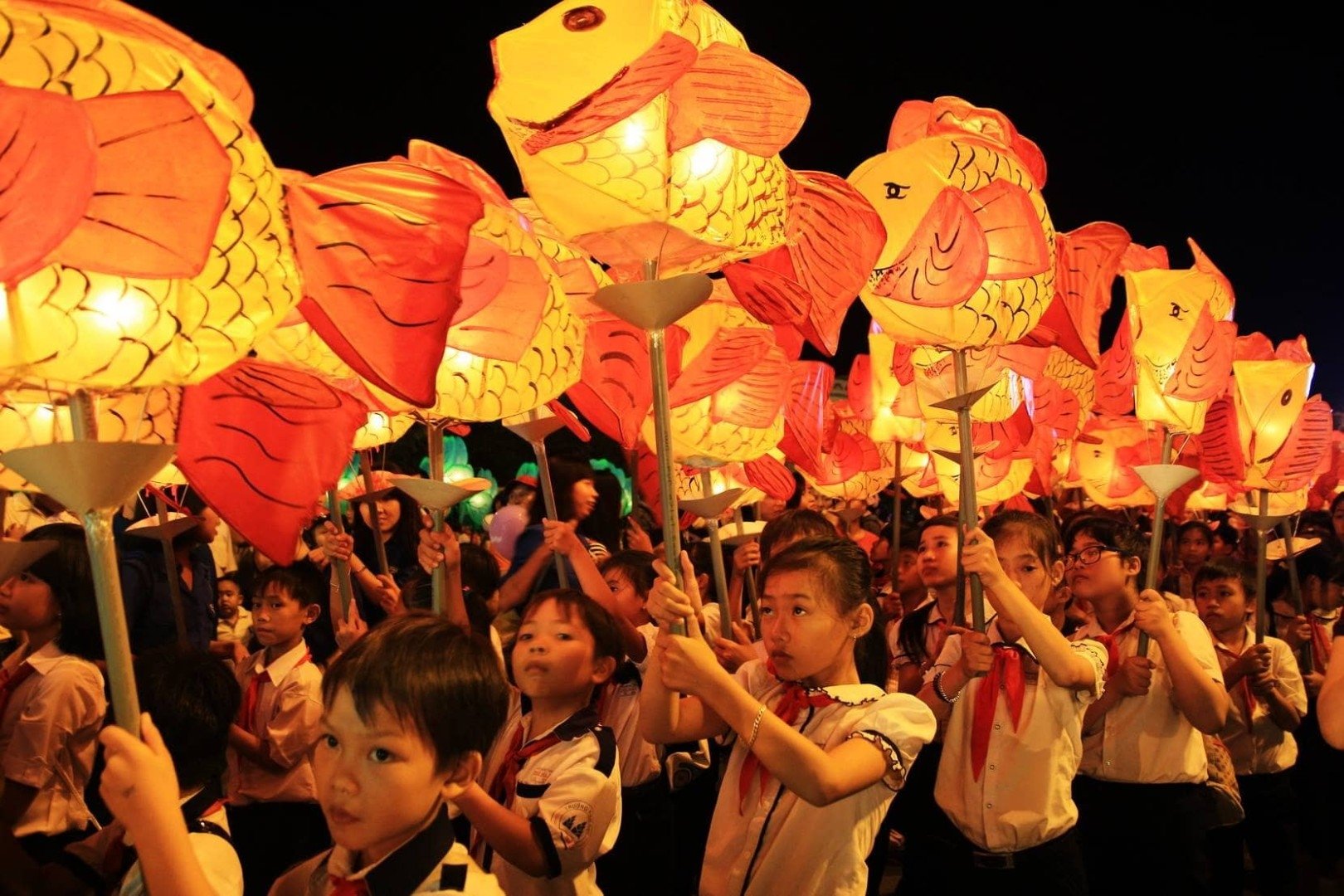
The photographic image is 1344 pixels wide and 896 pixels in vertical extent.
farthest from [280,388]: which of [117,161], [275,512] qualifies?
[117,161]

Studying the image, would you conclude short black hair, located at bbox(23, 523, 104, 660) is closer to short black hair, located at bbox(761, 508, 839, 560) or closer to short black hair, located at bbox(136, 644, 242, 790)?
short black hair, located at bbox(136, 644, 242, 790)

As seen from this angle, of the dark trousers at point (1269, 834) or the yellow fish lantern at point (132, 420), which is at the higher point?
the yellow fish lantern at point (132, 420)

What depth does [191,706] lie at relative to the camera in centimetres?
227

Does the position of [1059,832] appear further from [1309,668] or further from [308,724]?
[1309,668]

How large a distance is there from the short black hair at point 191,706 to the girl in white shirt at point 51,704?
63cm

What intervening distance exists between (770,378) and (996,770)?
55.5 inches

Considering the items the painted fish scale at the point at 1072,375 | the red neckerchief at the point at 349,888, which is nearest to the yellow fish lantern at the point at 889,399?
the painted fish scale at the point at 1072,375

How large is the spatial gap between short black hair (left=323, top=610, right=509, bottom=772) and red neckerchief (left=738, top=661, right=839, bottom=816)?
0.71 meters

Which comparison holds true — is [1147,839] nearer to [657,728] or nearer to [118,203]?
[657,728]

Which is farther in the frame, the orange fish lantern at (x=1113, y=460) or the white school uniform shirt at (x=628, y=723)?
the orange fish lantern at (x=1113, y=460)

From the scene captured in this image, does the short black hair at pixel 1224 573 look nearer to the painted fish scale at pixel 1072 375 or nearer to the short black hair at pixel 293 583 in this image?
the painted fish scale at pixel 1072 375

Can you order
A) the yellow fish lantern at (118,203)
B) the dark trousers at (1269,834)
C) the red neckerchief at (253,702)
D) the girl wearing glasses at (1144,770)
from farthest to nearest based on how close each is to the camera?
the dark trousers at (1269,834), the red neckerchief at (253,702), the girl wearing glasses at (1144,770), the yellow fish lantern at (118,203)

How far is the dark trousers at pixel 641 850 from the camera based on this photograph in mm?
3084

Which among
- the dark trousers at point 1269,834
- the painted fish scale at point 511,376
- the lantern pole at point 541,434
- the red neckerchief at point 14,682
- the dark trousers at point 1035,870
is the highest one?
the painted fish scale at point 511,376
